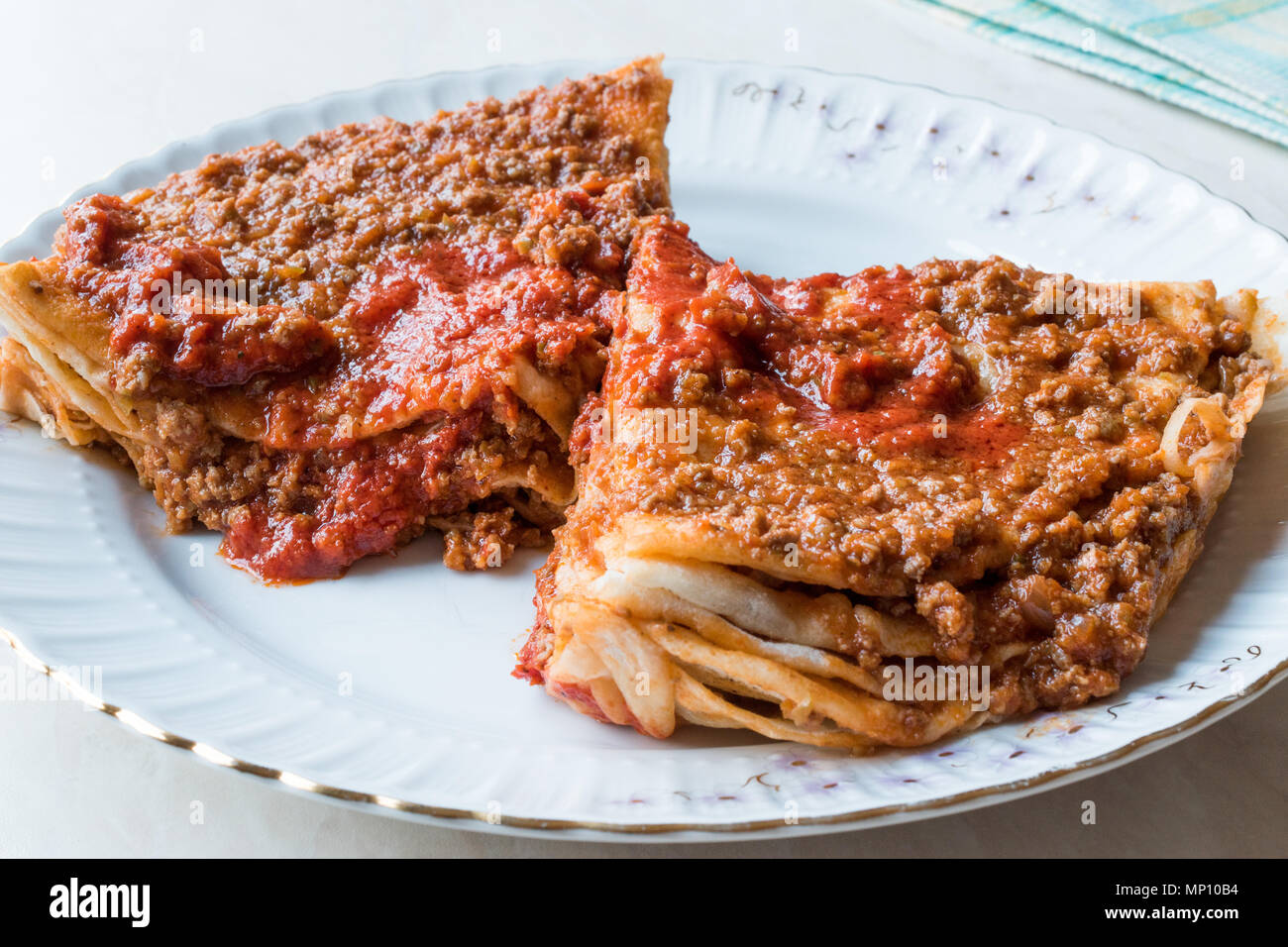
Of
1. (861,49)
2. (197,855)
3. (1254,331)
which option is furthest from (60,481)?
(861,49)

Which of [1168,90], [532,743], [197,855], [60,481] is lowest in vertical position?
[197,855]

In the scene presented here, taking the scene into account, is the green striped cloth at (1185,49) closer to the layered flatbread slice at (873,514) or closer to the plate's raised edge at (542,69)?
the plate's raised edge at (542,69)

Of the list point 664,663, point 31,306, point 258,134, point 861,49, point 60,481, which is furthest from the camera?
point 861,49

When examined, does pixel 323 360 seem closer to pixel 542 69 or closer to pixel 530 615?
pixel 530 615

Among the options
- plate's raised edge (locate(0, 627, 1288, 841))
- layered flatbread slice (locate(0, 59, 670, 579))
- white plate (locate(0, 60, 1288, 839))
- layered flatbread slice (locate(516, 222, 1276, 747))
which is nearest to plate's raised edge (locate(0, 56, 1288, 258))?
white plate (locate(0, 60, 1288, 839))

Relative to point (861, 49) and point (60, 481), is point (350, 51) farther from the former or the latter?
point (60, 481)

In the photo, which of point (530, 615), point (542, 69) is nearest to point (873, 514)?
point (530, 615)

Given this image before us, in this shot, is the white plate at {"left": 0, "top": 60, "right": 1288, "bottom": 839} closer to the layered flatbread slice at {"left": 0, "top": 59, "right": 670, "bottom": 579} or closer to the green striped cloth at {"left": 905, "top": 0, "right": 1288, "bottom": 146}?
the layered flatbread slice at {"left": 0, "top": 59, "right": 670, "bottom": 579}
